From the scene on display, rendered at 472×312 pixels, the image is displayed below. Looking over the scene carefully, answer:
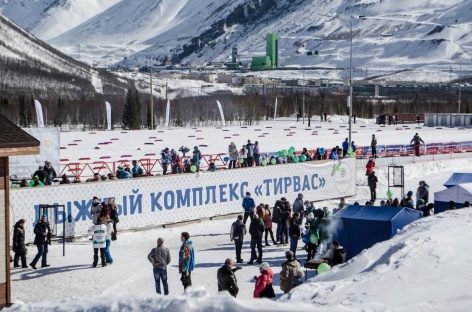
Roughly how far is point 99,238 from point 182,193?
6.13m

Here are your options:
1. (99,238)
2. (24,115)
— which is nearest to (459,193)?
(99,238)

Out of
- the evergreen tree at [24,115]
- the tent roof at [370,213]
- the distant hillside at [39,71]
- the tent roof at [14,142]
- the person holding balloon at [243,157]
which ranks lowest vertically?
the tent roof at [370,213]

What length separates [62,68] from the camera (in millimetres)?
157000

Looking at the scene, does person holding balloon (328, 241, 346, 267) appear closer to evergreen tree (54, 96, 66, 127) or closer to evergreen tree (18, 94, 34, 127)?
evergreen tree (18, 94, 34, 127)

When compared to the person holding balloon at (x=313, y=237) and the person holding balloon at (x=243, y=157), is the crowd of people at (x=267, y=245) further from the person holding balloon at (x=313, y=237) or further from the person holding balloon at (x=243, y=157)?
the person holding balloon at (x=243, y=157)

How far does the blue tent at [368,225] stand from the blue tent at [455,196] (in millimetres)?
2922

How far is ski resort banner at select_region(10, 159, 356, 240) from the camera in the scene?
67.9ft

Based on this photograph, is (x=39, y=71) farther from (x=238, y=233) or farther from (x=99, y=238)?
(x=238, y=233)

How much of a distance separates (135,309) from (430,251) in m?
4.96

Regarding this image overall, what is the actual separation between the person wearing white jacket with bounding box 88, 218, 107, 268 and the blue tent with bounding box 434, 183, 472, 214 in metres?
8.34

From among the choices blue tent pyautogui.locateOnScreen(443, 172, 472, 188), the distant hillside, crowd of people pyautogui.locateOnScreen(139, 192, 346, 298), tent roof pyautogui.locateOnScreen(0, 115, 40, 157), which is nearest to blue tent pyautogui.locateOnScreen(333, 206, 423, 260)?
crowd of people pyautogui.locateOnScreen(139, 192, 346, 298)

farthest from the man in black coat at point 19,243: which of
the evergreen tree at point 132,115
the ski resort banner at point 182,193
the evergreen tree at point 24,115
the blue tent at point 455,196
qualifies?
the evergreen tree at point 132,115

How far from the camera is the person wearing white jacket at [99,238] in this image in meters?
17.8

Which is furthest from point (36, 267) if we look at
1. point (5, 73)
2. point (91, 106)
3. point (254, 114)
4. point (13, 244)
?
point (5, 73)
